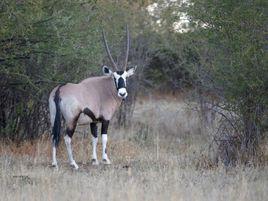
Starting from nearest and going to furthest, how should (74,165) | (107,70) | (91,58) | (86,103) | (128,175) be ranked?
(128,175)
(74,165)
(86,103)
(107,70)
(91,58)

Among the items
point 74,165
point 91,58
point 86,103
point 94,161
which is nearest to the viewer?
point 74,165

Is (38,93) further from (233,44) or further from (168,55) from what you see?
(168,55)

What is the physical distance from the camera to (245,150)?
1221cm

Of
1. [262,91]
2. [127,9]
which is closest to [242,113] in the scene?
[262,91]

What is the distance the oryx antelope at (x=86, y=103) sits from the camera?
1234 centimetres

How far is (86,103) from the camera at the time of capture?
41.4ft

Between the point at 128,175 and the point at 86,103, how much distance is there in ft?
7.33

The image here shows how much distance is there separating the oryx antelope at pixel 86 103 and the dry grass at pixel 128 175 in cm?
65

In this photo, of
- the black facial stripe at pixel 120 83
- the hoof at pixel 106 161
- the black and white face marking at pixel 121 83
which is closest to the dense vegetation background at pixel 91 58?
the black and white face marking at pixel 121 83

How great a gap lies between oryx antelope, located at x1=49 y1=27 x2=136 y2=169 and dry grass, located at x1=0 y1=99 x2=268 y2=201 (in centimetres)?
65

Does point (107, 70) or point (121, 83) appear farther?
point (107, 70)

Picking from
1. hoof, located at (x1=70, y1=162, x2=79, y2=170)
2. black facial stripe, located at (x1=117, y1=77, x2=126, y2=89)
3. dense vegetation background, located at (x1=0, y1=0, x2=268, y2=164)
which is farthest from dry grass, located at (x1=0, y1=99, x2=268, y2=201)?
black facial stripe, located at (x1=117, y1=77, x2=126, y2=89)

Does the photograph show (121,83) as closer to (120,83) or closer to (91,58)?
(120,83)

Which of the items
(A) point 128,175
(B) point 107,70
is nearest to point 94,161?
(B) point 107,70
